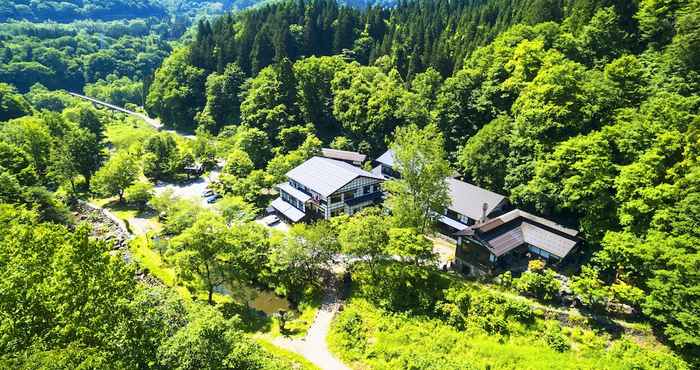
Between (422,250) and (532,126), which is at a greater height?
(532,126)

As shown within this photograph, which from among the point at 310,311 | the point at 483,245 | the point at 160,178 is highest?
the point at 483,245

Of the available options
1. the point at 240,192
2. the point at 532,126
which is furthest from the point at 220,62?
the point at 532,126

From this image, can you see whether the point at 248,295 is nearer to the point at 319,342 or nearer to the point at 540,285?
the point at 319,342

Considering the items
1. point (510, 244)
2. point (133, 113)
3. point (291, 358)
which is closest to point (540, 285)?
point (510, 244)

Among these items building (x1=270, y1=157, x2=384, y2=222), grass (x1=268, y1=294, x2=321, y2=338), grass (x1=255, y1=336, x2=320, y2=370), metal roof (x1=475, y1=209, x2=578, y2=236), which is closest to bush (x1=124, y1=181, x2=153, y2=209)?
building (x1=270, y1=157, x2=384, y2=222)

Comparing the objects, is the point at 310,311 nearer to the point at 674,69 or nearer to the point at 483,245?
the point at 483,245

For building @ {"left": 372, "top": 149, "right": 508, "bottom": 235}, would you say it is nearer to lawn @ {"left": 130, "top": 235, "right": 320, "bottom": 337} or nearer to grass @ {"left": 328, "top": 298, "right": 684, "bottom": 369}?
grass @ {"left": 328, "top": 298, "right": 684, "bottom": 369}
